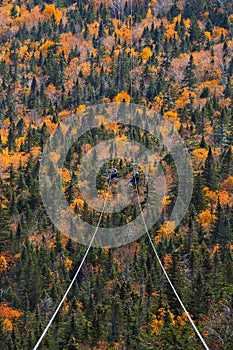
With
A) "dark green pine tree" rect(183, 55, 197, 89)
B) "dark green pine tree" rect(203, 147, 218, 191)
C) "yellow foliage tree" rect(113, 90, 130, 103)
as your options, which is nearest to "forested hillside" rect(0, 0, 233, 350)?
"dark green pine tree" rect(203, 147, 218, 191)

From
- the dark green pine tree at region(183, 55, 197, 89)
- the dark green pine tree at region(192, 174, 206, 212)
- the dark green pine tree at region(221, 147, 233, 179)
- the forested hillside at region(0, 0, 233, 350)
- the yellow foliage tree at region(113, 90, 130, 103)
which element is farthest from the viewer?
the dark green pine tree at region(183, 55, 197, 89)

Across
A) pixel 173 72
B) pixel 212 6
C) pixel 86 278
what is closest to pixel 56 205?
pixel 86 278

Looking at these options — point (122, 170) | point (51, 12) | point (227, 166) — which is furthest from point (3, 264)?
point (51, 12)

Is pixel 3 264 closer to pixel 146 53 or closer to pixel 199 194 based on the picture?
pixel 199 194

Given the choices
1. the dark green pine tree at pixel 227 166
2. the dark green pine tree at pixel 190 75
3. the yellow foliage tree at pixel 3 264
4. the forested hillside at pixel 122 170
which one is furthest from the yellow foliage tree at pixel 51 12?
the yellow foliage tree at pixel 3 264

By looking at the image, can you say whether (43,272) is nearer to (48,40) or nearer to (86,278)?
(86,278)

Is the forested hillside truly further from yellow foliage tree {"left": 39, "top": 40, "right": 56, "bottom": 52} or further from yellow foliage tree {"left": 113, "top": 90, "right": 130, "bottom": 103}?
yellow foliage tree {"left": 39, "top": 40, "right": 56, "bottom": 52}
